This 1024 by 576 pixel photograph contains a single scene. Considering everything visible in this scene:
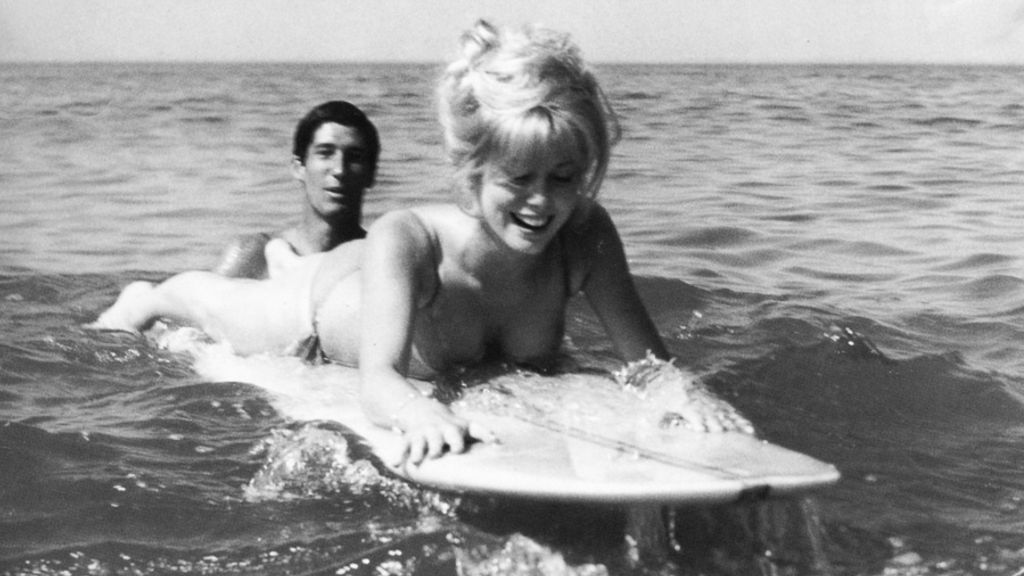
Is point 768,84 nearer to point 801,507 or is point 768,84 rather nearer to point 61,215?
point 61,215

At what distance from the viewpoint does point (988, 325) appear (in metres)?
5.62

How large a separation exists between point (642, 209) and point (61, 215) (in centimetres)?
362

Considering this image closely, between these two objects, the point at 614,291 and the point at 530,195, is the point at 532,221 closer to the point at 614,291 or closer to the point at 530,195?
the point at 530,195

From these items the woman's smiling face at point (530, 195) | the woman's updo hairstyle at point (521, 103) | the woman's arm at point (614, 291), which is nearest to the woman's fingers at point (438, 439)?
the woman's smiling face at point (530, 195)

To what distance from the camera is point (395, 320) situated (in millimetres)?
3410

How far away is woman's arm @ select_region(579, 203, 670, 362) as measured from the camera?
3.79 m

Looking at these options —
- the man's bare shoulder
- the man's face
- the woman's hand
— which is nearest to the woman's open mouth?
the woman's hand

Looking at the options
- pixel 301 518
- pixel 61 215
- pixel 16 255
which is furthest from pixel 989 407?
pixel 61 215

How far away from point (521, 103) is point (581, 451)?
2.82ft

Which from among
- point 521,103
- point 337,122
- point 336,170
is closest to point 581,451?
point 521,103

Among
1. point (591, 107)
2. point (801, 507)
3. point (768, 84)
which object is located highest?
point (591, 107)

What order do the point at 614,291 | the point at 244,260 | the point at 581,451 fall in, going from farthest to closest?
the point at 244,260
the point at 614,291
the point at 581,451

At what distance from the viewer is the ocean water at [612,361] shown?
306 cm

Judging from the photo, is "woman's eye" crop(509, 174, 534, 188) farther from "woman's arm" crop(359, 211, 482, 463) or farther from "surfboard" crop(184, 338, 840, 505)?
"surfboard" crop(184, 338, 840, 505)
